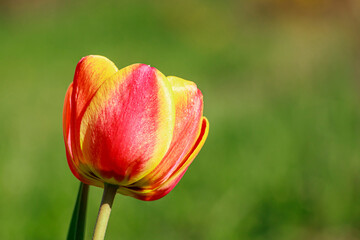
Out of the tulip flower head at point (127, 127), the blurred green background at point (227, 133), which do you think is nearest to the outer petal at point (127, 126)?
the tulip flower head at point (127, 127)

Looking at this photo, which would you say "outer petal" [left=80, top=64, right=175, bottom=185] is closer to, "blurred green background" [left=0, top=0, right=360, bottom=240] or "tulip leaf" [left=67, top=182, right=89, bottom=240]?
"tulip leaf" [left=67, top=182, right=89, bottom=240]

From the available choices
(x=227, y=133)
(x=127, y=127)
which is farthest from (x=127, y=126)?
(x=227, y=133)

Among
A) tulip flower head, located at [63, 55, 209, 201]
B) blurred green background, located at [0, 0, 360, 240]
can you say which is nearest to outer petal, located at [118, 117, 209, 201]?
tulip flower head, located at [63, 55, 209, 201]

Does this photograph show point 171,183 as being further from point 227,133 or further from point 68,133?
point 227,133

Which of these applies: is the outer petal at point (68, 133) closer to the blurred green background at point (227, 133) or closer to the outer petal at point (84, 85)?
the outer petal at point (84, 85)

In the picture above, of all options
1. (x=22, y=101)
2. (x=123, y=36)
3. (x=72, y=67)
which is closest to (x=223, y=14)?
(x=123, y=36)

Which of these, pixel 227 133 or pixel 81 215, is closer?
pixel 81 215

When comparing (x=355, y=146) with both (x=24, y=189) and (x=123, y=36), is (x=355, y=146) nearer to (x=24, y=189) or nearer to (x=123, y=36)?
(x=24, y=189)
